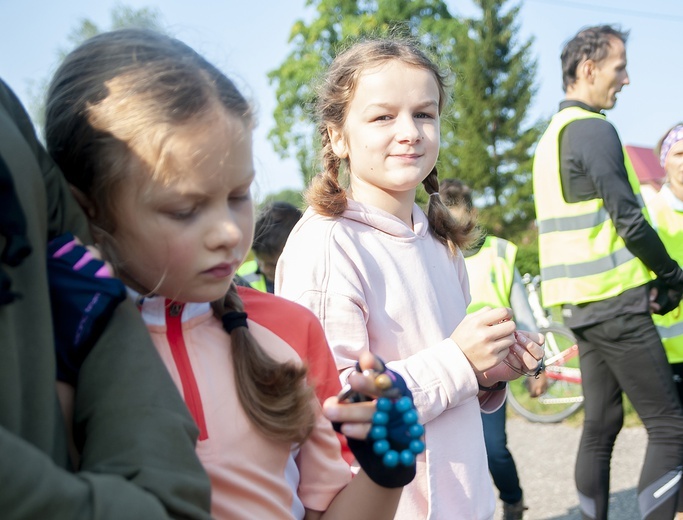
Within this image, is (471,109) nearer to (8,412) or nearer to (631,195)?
(631,195)

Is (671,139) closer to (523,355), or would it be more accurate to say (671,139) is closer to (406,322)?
(523,355)

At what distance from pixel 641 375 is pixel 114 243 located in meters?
2.87

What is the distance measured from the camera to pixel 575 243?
3686mm

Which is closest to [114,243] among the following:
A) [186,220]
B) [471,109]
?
[186,220]

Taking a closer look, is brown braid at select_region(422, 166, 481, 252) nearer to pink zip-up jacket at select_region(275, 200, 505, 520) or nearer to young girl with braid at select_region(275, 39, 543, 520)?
young girl with braid at select_region(275, 39, 543, 520)

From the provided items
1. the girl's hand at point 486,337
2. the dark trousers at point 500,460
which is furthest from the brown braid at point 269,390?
the dark trousers at point 500,460

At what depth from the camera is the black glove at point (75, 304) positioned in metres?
0.96

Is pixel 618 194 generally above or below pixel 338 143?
below

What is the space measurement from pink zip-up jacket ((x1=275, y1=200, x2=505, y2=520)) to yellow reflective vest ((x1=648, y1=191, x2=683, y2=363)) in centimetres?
209

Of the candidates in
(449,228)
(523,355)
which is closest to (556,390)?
(449,228)

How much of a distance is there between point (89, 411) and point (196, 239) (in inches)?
12.3

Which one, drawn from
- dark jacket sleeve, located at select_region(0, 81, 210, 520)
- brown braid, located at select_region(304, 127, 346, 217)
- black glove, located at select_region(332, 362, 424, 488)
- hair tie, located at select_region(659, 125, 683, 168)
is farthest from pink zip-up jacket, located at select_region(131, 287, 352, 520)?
hair tie, located at select_region(659, 125, 683, 168)

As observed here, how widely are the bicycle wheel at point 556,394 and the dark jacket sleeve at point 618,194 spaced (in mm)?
3109

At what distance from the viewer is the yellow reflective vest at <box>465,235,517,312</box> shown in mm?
4645
